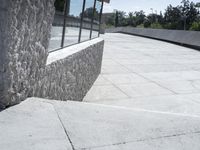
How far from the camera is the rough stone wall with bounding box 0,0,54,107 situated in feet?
8.55

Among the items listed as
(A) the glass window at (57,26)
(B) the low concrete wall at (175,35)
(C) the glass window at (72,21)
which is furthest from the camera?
(B) the low concrete wall at (175,35)

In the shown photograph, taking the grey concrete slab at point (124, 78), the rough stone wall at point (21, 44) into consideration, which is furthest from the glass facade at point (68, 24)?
the grey concrete slab at point (124, 78)

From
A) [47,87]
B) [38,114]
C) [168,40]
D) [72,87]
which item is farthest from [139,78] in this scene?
[168,40]

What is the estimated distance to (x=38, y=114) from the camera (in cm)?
288

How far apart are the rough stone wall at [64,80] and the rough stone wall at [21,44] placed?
0.70ft

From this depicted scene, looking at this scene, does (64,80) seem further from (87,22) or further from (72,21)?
(87,22)

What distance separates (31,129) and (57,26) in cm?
263

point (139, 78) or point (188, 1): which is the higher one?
point (188, 1)

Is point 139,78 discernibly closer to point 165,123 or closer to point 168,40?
point 165,123

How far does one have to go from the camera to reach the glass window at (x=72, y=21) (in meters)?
5.54

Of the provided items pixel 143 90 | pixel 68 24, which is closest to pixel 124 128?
pixel 68 24

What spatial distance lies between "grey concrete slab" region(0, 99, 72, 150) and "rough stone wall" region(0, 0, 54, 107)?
174mm

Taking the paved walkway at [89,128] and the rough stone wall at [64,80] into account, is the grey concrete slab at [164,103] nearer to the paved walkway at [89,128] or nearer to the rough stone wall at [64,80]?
the rough stone wall at [64,80]

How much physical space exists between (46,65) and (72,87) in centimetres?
187
